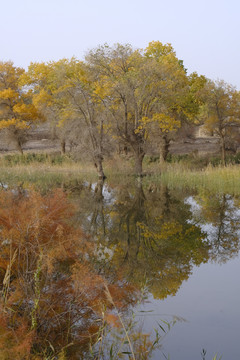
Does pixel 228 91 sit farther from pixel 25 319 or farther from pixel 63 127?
pixel 25 319

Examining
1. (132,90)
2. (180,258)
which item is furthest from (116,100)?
(180,258)

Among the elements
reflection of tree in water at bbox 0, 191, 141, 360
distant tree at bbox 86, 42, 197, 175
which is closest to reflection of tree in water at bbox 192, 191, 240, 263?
reflection of tree in water at bbox 0, 191, 141, 360

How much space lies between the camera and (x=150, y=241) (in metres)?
10.3

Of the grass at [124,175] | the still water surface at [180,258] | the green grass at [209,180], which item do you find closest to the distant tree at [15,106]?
the grass at [124,175]

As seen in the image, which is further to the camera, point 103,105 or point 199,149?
point 199,149

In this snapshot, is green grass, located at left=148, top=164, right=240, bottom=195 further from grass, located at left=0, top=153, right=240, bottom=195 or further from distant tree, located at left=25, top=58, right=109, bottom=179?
distant tree, located at left=25, top=58, right=109, bottom=179

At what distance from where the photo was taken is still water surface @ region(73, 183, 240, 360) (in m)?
5.56

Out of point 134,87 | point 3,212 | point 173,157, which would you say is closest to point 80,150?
point 134,87

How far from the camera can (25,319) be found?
201 inches

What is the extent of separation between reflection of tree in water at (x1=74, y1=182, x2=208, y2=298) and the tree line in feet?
32.7

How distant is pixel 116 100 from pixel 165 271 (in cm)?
1975

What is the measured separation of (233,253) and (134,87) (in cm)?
1683

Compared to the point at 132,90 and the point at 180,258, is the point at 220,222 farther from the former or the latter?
the point at 132,90

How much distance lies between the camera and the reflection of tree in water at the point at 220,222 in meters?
9.66
